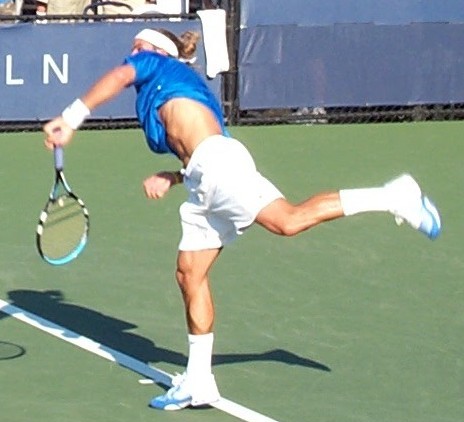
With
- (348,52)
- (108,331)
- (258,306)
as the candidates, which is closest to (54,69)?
(348,52)

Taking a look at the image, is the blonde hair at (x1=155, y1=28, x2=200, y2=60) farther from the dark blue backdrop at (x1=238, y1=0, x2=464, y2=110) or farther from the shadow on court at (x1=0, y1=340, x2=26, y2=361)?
the dark blue backdrop at (x1=238, y1=0, x2=464, y2=110)

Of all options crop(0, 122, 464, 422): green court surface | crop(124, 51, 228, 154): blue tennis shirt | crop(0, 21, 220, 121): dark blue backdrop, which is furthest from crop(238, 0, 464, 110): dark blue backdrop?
crop(124, 51, 228, 154): blue tennis shirt

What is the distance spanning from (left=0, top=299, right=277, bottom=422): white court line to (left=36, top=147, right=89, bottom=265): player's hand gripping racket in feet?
2.26

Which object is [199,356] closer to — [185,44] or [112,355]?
[112,355]

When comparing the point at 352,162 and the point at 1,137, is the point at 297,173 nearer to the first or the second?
the point at 352,162

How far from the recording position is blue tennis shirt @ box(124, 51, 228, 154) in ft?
22.9

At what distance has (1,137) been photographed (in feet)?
45.8

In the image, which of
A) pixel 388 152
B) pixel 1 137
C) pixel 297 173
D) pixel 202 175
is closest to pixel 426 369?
pixel 202 175

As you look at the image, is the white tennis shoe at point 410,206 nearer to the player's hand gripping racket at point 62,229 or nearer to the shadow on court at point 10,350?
the player's hand gripping racket at point 62,229

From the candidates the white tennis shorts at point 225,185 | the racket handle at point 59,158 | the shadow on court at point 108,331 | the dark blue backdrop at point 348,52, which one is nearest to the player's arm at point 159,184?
the white tennis shorts at point 225,185

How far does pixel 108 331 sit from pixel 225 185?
1.77 m

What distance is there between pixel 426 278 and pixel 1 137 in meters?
5.75

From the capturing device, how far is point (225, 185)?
684 centimetres

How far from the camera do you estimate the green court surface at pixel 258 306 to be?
7.17 meters
